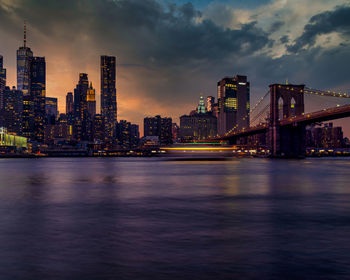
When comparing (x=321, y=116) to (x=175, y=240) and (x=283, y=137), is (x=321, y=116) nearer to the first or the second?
(x=283, y=137)

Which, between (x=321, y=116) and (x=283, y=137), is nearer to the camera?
(x=321, y=116)

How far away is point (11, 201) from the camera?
2359 centimetres

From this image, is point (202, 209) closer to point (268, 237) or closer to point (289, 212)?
point (289, 212)

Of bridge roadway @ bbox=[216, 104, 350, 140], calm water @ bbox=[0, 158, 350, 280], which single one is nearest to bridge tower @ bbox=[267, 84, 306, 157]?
bridge roadway @ bbox=[216, 104, 350, 140]

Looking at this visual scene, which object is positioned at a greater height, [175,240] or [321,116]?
[321,116]

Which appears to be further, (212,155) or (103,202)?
(212,155)

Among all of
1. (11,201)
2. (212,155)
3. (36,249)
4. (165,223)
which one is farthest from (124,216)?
(212,155)

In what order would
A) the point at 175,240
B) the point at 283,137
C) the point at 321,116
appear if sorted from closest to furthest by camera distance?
the point at 175,240
the point at 321,116
the point at 283,137

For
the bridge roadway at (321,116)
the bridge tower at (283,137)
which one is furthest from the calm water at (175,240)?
the bridge tower at (283,137)

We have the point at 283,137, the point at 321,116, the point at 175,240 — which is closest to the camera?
the point at 175,240

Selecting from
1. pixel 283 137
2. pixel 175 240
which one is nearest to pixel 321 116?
pixel 283 137

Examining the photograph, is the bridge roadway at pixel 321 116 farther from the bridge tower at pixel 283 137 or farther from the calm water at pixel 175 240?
the calm water at pixel 175 240

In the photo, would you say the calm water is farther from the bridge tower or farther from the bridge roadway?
the bridge tower

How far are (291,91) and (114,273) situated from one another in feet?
467
